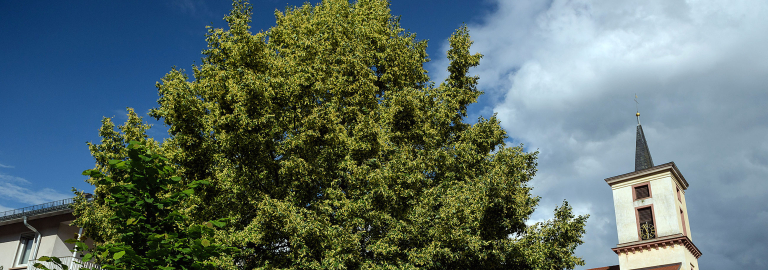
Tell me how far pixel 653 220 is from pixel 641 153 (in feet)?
27.4

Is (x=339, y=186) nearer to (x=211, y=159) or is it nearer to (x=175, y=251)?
(x=211, y=159)

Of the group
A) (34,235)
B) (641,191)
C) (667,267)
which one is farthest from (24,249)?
(641,191)

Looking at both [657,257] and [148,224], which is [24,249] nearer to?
[148,224]

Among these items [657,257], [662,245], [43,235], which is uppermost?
[662,245]

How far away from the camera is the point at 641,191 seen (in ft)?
131

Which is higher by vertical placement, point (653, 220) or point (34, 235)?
point (653, 220)

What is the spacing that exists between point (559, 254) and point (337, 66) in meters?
9.04

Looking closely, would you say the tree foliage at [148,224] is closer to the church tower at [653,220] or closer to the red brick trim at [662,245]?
the church tower at [653,220]

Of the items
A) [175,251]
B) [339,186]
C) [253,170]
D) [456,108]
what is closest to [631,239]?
[456,108]

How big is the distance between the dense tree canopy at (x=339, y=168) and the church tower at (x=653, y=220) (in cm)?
2678

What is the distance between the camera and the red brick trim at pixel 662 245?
117 feet

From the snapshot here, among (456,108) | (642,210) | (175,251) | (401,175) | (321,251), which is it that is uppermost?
(642,210)

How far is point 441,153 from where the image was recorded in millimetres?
14133

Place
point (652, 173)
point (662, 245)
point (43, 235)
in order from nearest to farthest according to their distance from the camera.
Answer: point (43, 235) < point (662, 245) < point (652, 173)
